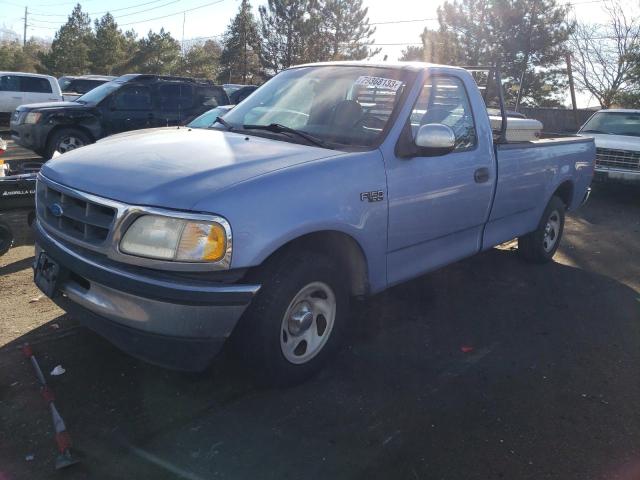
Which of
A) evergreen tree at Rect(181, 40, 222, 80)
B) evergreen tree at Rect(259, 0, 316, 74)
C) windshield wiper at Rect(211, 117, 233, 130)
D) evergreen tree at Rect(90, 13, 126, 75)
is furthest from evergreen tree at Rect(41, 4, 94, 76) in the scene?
windshield wiper at Rect(211, 117, 233, 130)

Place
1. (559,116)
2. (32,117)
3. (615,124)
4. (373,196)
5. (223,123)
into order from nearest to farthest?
(373,196), (223,123), (32,117), (615,124), (559,116)

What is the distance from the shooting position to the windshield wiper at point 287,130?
351 cm

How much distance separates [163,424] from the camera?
115 inches

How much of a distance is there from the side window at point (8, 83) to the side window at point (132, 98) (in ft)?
30.1

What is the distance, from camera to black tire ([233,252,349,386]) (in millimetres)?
2910

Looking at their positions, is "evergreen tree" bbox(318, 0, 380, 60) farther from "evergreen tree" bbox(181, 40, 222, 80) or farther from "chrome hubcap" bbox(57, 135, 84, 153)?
"chrome hubcap" bbox(57, 135, 84, 153)

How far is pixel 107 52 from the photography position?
143ft

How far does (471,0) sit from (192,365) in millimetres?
33281

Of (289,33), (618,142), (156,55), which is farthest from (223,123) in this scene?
(156,55)

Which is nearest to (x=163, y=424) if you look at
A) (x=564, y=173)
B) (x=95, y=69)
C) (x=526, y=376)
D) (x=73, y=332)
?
(x=73, y=332)

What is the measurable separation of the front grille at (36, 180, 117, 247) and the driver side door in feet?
5.51

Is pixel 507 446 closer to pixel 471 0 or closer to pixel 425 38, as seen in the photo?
pixel 471 0

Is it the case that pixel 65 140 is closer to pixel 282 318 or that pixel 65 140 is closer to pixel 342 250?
pixel 342 250

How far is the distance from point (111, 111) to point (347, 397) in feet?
31.0
